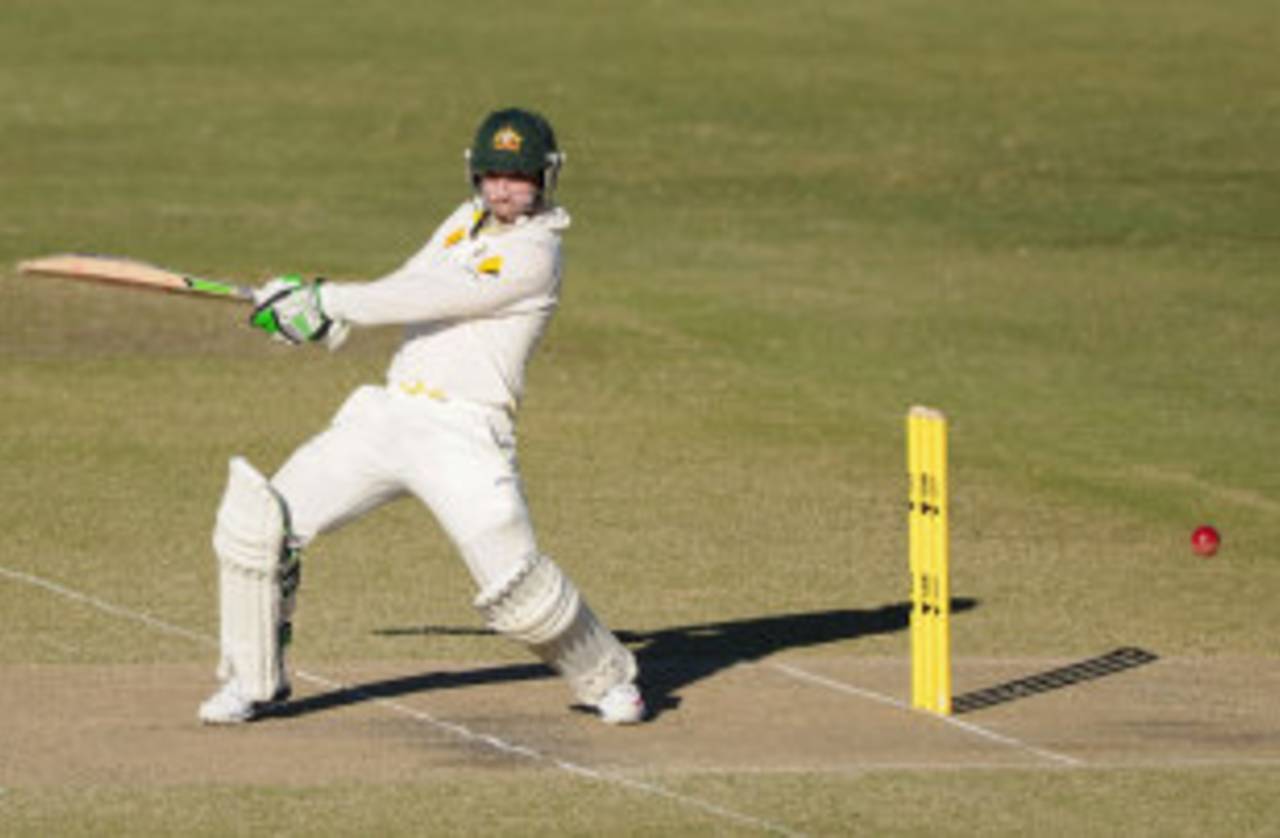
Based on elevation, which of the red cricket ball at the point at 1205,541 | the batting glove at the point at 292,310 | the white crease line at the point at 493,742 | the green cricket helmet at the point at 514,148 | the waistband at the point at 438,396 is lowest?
the white crease line at the point at 493,742

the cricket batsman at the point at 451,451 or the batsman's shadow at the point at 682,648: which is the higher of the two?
the cricket batsman at the point at 451,451

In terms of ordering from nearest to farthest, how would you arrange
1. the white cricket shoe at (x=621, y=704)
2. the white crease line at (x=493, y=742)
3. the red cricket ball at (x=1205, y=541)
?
1. the white crease line at (x=493, y=742)
2. the white cricket shoe at (x=621, y=704)
3. the red cricket ball at (x=1205, y=541)

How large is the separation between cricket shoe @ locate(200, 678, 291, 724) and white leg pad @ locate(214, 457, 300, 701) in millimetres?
24

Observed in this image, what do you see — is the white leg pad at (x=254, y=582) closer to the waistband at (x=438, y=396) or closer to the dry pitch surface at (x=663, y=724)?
the dry pitch surface at (x=663, y=724)

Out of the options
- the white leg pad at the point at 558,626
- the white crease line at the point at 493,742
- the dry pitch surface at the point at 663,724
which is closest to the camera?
the white crease line at the point at 493,742

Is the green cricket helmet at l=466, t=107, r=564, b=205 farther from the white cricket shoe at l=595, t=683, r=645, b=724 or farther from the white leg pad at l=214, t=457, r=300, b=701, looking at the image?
the white cricket shoe at l=595, t=683, r=645, b=724

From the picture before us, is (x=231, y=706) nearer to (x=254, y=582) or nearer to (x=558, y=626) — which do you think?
(x=254, y=582)

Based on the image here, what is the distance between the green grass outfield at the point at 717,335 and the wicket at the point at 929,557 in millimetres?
828

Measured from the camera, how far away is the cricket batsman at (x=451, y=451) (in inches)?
458

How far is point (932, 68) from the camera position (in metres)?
37.8

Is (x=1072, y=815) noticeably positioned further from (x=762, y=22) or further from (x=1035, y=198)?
(x=762, y=22)

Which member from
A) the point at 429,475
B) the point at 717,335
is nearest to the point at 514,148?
the point at 429,475

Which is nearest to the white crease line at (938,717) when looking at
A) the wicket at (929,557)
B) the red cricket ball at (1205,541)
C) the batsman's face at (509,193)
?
the wicket at (929,557)

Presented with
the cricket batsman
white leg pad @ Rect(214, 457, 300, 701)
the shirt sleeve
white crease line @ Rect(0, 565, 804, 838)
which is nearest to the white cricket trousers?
the cricket batsman
